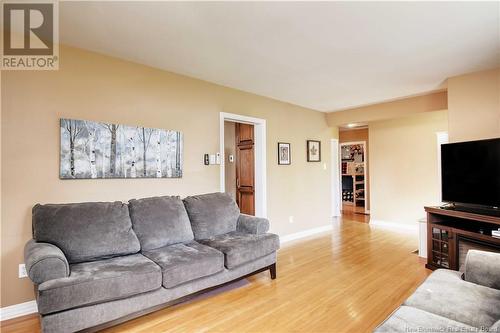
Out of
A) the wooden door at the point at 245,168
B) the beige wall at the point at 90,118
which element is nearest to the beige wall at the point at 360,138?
the beige wall at the point at 90,118

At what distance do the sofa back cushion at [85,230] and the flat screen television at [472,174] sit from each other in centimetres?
381

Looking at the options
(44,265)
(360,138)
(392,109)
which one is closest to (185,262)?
(44,265)

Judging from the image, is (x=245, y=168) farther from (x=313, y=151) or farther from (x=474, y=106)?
(x=474, y=106)

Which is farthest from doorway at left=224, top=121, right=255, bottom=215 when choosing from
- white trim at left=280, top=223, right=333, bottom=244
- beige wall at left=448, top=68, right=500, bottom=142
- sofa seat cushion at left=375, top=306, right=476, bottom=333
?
sofa seat cushion at left=375, top=306, right=476, bottom=333

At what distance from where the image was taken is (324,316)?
7.59 feet

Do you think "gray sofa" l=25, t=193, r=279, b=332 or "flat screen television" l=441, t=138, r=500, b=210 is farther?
"flat screen television" l=441, t=138, r=500, b=210

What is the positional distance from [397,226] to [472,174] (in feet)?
9.42

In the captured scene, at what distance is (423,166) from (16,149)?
251 inches

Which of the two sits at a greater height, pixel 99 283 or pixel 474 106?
pixel 474 106

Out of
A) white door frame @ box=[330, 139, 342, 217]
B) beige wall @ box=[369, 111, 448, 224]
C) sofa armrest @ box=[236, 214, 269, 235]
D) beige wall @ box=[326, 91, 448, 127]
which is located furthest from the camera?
white door frame @ box=[330, 139, 342, 217]

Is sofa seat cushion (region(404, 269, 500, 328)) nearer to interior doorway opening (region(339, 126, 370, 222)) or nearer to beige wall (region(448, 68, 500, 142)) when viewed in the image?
beige wall (region(448, 68, 500, 142))

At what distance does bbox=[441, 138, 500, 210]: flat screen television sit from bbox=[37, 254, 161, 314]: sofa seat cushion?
359 cm

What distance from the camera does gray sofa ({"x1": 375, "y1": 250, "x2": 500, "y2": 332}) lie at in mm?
1368

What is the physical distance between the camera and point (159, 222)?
2.78m
